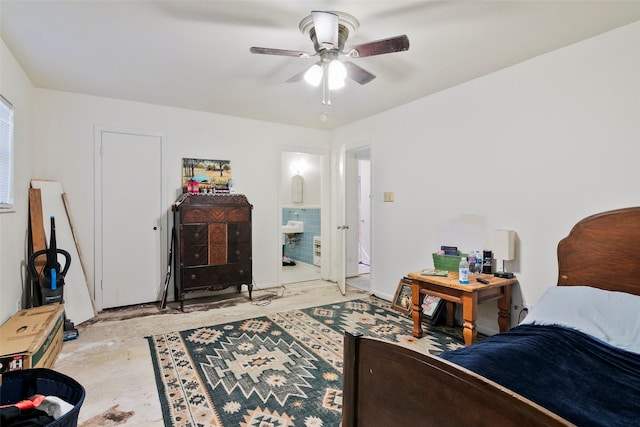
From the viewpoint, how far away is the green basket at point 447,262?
3.15m

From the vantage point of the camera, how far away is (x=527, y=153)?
9.12 ft

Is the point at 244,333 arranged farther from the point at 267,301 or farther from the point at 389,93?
the point at 389,93

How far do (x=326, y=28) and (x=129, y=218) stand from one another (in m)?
3.34

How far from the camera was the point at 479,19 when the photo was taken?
2131mm

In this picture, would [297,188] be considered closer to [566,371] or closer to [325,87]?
[325,87]

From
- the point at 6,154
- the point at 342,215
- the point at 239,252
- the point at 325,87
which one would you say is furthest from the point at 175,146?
the point at 325,87

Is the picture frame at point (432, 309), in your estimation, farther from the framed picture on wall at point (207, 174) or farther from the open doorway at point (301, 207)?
the open doorway at point (301, 207)

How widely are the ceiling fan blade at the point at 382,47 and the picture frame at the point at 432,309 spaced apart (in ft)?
7.62

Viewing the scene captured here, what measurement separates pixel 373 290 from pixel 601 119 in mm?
3069

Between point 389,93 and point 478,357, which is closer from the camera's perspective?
point 478,357

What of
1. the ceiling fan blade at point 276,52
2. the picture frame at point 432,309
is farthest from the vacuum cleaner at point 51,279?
the picture frame at point 432,309

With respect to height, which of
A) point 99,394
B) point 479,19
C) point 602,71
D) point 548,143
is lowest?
point 99,394

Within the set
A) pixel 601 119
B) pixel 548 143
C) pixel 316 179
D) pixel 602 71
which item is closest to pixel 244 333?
pixel 548 143

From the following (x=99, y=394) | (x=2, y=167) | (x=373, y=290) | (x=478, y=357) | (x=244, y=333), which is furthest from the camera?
(x=373, y=290)
